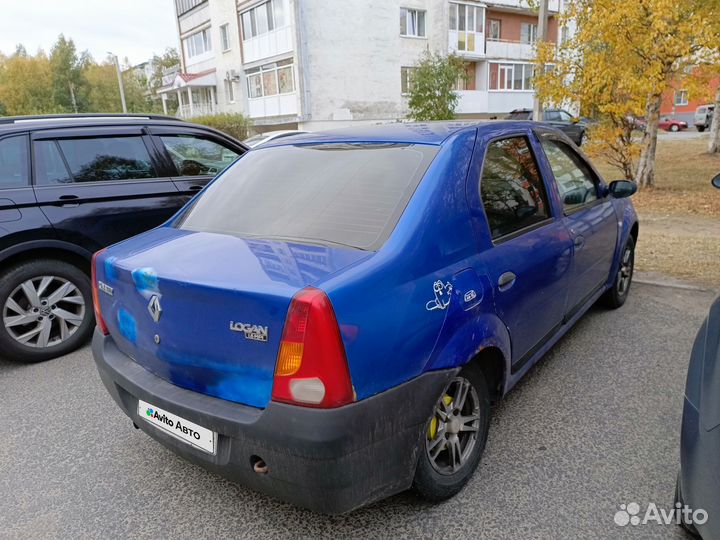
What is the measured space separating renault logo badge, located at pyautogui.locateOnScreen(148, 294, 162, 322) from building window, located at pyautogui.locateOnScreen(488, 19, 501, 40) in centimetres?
3683

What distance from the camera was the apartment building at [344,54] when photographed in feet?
87.6

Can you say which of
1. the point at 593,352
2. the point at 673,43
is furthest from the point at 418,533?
the point at 673,43

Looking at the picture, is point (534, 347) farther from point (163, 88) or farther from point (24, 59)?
point (24, 59)

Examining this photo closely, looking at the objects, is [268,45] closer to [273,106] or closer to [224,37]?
[273,106]

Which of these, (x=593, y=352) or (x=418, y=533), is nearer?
(x=418, y=533)

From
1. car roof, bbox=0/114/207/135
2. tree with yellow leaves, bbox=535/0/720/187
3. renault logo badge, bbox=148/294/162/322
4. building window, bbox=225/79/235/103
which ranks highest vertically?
building window, bbox=225/79/235/103

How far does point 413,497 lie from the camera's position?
7.83 feet

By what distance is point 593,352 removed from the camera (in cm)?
383

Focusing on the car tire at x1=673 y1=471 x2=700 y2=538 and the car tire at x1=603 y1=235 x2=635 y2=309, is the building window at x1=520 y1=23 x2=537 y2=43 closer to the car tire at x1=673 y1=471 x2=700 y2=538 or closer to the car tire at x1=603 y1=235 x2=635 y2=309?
the car tire at x1=603 y1=235 x2=635 y2=309

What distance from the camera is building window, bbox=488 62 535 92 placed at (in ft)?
110

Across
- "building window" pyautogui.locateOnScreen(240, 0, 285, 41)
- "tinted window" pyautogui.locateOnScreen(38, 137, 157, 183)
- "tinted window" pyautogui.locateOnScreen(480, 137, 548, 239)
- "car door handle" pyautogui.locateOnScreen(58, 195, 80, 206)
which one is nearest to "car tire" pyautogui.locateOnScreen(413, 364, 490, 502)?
"tinted window" pyautogui.locateOnScreen(480, 137, 548, 239)

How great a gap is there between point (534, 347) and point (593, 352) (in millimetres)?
1093

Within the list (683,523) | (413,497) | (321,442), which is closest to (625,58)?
(683,523)

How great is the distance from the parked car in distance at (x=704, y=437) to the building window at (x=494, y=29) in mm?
36628
